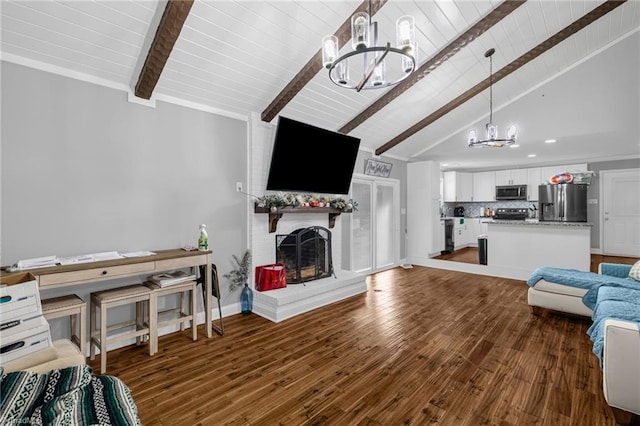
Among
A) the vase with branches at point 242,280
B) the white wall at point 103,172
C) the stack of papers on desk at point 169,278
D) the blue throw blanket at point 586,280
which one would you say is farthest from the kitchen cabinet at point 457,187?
the stack of papers on desk at point 169,278

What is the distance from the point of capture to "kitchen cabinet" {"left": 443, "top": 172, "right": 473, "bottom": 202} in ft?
27.7

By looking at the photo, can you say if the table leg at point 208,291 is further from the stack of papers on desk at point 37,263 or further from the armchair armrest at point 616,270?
the armchair armrest at point 616,270

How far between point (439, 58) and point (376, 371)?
3.59m

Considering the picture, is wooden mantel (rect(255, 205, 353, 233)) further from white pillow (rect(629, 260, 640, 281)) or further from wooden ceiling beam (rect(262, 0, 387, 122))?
white pillow (rect(629, 260, 640, 281))

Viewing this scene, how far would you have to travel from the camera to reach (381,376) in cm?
236

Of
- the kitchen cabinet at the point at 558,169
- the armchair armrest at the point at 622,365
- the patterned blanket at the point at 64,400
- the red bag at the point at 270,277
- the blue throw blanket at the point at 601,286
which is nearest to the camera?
the patterned blanket at the point at 64,400

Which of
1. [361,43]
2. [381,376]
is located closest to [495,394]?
[381,376]

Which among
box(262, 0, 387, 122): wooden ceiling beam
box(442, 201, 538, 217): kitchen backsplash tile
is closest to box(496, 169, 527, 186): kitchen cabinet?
box(442, 201, 538, 217): kitchen backsplash tile

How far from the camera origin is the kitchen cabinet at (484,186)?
8.56 metres

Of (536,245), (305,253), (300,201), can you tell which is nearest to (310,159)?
(300,201)

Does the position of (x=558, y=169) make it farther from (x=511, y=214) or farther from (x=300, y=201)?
(x=300, y=201)

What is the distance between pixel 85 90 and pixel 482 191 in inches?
363

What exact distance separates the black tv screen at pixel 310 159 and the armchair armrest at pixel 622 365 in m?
3.37

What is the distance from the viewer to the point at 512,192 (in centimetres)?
802
